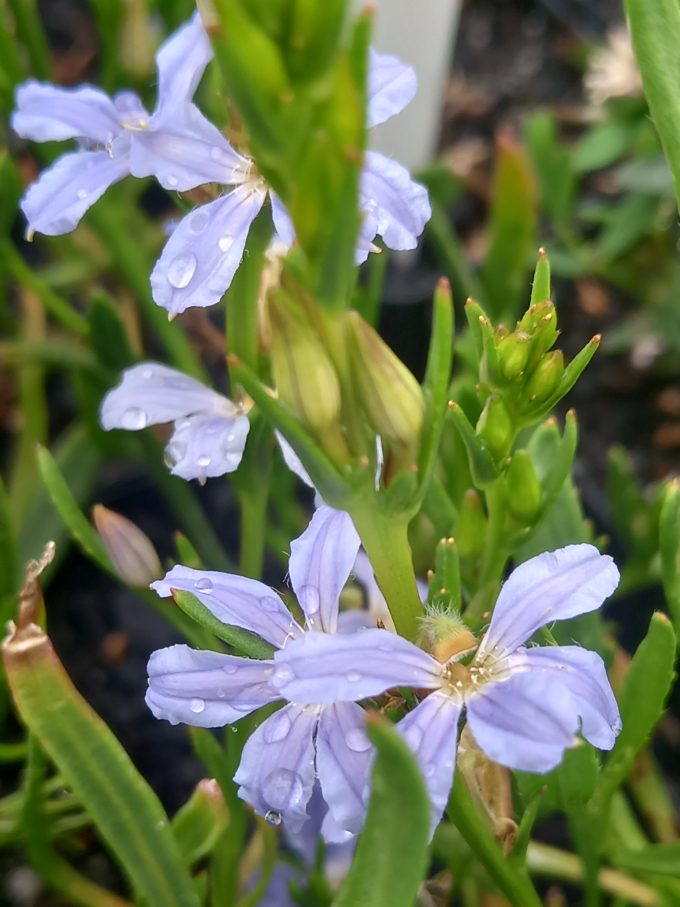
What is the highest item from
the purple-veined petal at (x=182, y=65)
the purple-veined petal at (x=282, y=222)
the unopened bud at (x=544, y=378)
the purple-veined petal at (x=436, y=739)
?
the purple-veined petal at (x=182, y=65)

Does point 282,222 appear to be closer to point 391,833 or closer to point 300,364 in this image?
point 300,364

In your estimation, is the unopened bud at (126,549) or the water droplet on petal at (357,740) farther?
the unopened bud at (126,549)

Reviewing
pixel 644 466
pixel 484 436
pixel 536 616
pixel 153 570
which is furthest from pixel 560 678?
pixel 644 466

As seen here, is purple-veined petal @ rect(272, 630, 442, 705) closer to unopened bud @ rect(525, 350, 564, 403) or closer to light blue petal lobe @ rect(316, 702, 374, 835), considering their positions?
light blue petal lobe @ rect(316, 702, 374, 835)

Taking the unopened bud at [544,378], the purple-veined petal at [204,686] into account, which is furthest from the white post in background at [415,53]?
the purple-veined petal at [204,686]

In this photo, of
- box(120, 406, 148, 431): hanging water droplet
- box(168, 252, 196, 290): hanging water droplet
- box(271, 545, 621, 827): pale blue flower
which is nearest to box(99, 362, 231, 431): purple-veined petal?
box(120, 406, 148, 431): hanging water droplet

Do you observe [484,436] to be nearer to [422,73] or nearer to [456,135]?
[422,73]

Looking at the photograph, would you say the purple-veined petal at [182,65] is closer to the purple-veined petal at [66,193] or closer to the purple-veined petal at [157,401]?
the purple-veined petal at [66,193]

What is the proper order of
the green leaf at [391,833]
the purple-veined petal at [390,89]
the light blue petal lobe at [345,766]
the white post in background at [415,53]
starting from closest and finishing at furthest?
the green leaf at [391,833] < the light blue petal lobe at [345,766] < the purple-veined petal at [390,89] < the white post in background at [415,53]
